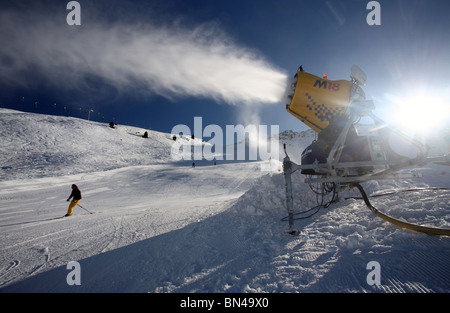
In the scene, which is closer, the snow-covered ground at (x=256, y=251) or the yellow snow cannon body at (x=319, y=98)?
the snow-covered ground at (x=256, y=251)

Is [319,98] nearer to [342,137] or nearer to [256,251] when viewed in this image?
[342,137]

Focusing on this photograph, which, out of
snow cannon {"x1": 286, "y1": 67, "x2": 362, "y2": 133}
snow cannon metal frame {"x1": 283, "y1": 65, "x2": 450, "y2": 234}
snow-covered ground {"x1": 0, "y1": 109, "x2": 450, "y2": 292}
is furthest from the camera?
snow cannon {"x1": 286, "y1": 67, "x2": 362, "y2": 133}

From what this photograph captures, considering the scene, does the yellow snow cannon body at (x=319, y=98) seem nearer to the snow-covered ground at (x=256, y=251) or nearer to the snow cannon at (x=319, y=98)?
the snow cannon at (x=319, y=98)

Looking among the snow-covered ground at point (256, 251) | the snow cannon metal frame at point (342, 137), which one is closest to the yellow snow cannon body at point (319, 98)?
the snow cannon metal frame at point (342, 137)

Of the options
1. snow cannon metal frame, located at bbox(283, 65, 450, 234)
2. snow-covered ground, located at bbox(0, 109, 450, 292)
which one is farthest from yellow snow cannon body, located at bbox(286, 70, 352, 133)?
snow-covered ground, located at bbox(0, 109, 450, 292)

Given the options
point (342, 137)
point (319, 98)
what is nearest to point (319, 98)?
point (319, 98)

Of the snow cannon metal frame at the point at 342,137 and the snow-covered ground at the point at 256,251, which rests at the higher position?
the snow cannon metal frame at the point at 342,137

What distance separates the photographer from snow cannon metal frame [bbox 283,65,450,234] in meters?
3.39

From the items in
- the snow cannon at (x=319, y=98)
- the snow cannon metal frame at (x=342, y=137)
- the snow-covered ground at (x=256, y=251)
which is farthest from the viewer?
the snow cannon at (x=319, y=98)

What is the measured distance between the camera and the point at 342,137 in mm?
3508

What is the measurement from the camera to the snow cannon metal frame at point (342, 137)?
3389mm

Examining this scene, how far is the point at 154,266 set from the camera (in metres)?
2.80

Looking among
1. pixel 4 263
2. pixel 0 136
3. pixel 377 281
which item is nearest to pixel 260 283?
pixel 377 281

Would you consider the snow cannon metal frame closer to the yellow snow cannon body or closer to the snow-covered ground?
the yellow snow cannon body
